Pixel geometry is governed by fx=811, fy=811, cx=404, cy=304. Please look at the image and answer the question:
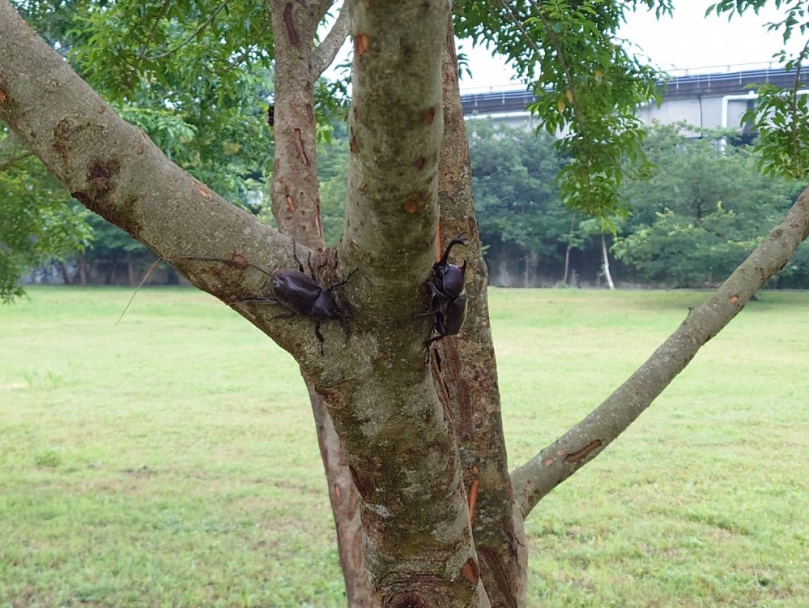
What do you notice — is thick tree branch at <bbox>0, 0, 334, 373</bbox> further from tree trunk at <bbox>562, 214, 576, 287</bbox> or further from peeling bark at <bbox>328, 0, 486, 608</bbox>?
tree trunk at <bbox>562, 214, 576, 287</bbox>

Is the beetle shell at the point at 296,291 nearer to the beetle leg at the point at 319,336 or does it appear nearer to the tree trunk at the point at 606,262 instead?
the beetle leg at the point at 319,336

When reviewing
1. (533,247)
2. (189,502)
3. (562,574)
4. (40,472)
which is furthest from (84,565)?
(533,247)

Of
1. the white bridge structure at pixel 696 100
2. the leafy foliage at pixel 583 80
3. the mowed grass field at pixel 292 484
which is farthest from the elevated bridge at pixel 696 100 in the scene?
the leafy foliage at pixel 583 80

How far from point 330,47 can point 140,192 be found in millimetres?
1702

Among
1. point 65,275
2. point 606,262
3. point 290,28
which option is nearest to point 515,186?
point 606,262

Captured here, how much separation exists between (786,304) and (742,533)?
45.9 feet

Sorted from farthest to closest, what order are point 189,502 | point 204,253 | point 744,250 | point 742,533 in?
point 744,250 → point 189,502 → point 742,533 → point 204,253

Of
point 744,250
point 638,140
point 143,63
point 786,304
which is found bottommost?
point 786,304

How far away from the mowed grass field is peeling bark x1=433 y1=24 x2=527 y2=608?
263 centimetres

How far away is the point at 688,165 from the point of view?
1789cm

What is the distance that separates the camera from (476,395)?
5.22 ft

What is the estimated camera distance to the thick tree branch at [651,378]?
189cm

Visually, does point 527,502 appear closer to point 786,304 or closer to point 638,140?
point 638,140

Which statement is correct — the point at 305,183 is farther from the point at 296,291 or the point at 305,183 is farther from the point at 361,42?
the point at 361,42
